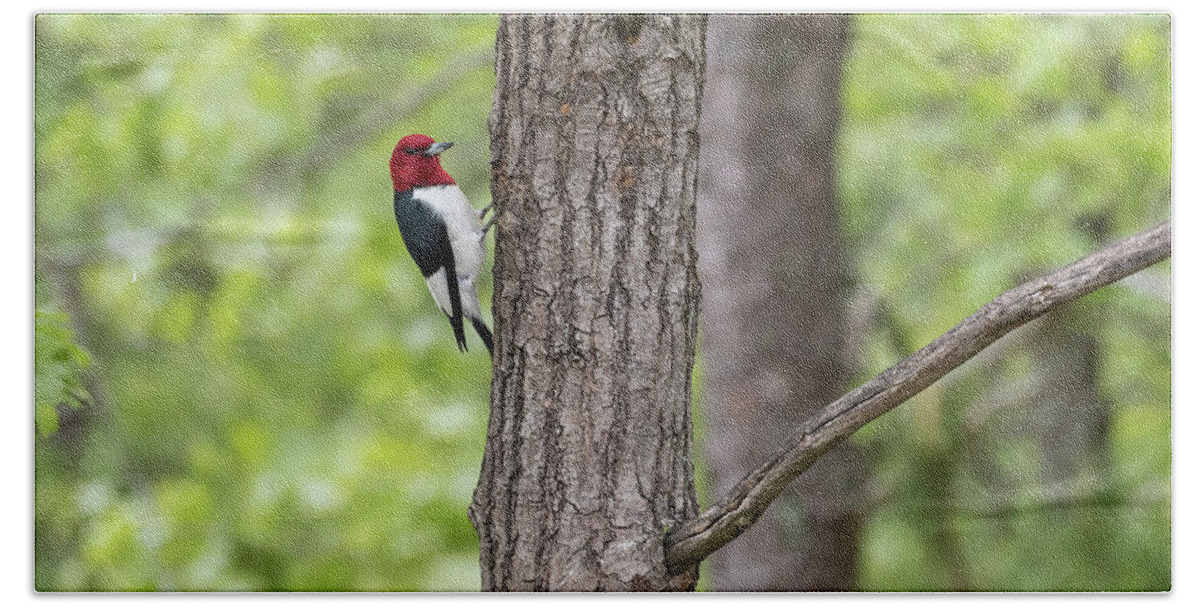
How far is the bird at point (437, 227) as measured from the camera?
77.4 inches

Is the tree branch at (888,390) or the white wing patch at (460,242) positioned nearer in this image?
the tree branch at (888,390)

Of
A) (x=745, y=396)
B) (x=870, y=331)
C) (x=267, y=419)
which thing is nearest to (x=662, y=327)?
(x=745, y=396)

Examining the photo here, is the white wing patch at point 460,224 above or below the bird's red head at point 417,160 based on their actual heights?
below

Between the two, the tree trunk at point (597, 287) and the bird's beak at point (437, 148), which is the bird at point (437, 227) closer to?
the bird's beak at point (437, 148)

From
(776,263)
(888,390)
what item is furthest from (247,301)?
(888,390)

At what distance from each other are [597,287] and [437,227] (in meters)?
0.37

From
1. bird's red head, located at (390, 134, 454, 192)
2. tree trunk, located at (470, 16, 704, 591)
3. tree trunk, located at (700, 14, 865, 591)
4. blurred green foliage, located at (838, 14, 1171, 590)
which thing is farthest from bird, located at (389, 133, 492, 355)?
blurred green foliage, located at (838, 14, 1171, 590)

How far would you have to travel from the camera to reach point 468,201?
196cm

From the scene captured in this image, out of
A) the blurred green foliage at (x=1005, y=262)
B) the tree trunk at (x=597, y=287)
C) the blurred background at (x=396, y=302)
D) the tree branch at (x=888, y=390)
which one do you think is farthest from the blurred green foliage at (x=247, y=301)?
the blurred green foliage at (x=1005, y=262)

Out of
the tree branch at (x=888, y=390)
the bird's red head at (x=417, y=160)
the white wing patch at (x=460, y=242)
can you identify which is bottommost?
the tree branch at (x=888, y=390)

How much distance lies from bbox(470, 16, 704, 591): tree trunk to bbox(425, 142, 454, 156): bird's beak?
0.58ft

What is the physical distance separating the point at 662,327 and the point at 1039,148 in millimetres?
798

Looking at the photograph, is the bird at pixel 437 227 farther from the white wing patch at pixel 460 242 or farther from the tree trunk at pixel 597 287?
the tree trunk at pixel 597 287

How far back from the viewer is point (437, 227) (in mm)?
1999
